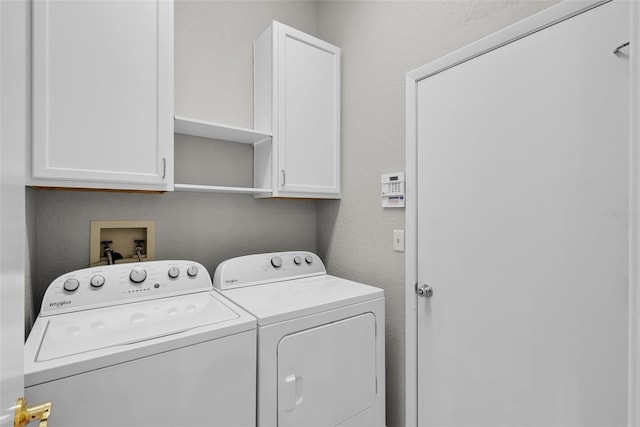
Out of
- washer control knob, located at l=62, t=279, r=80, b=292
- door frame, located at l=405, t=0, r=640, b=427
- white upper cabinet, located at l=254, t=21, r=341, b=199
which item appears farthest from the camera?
white upper cabinet, located at l=254, t=21, r=341, b=199

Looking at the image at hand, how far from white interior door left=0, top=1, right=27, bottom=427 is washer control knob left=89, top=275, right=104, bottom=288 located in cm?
89

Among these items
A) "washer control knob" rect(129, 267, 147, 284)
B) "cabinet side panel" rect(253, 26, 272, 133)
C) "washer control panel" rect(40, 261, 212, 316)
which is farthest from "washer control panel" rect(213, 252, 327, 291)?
"cabinet side panel" rect(253, 26, 272, 133)

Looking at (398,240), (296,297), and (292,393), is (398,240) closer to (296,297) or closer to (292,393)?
(296,297)

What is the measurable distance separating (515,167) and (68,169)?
178cm

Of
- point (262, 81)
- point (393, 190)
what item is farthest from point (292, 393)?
point (262, 81)

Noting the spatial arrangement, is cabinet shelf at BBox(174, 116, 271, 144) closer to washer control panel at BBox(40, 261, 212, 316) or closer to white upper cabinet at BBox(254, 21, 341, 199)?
white upper cabinet at BBox(254, 21, 341, 199)

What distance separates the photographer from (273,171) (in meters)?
1.85

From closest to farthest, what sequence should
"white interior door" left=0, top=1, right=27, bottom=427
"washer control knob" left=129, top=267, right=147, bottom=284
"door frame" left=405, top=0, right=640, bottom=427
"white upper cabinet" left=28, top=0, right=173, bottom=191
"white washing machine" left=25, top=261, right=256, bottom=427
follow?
"white interior door" left=0, top=1, right=27, bottom=427, "door frame" left=405, top=0, right=640, bottom=427, "white washing machine" left=25, top=261, right=256, bottom=427, "white upper cabinet" left=28, top=0, right=173, bottom=191, "washer control knob" left=129, top=267, right=147, bottom=284

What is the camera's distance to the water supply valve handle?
51 centimetres

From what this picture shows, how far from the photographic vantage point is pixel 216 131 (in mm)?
1784

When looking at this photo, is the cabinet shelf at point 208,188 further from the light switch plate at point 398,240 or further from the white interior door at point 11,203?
the white interior door at point 11,203

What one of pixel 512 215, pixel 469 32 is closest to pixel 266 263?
pixel 512 215

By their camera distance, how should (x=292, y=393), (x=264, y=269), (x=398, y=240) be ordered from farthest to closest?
(x=264, y=269) < (x=398, y=240) < (x=292, y=393)

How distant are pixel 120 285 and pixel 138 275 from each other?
8 centimetres
